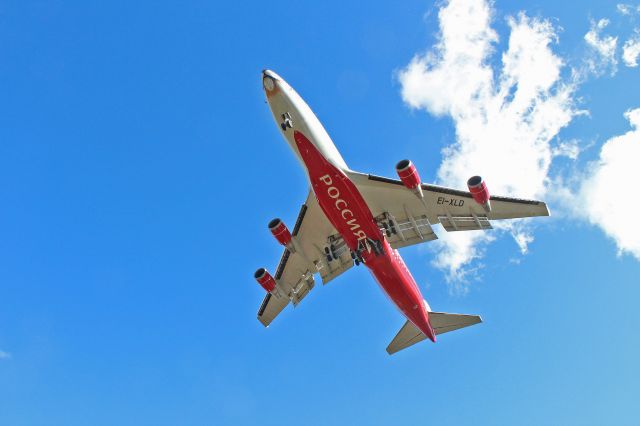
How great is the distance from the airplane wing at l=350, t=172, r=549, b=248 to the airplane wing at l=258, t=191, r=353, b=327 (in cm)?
374

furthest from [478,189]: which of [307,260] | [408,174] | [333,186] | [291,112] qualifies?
[307,260]

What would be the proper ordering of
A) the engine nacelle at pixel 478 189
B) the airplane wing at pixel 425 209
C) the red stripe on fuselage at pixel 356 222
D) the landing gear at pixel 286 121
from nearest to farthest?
the engine nacelle at pixel 478 189 < the landing gear at pixel 286 121 < the red stripe on fuselage at pixel 356 222 < the airplane wing at pixel 425 209

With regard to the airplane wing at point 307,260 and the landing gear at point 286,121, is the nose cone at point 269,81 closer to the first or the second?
the landing gear at point 286,121

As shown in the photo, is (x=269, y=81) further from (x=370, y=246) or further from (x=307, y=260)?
(x=307, y=260)

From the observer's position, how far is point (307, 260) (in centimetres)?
3556

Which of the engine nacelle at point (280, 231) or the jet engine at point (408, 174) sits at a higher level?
the engine nacelle at point (280, 231)

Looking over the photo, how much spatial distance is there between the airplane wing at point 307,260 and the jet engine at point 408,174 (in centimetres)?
656

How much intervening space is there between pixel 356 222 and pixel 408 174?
383 centimetres

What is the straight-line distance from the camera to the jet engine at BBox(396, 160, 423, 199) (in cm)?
2822

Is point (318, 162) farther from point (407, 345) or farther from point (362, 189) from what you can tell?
point (407, 345)

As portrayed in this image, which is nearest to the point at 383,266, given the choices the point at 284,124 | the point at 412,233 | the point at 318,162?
the point at 412,233

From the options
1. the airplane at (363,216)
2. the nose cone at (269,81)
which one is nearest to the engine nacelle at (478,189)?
the airplane at (363,216)

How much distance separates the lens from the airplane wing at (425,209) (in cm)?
2980

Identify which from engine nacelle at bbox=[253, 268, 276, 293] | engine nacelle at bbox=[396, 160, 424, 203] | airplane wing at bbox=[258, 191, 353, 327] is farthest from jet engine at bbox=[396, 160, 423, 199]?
engine nacelle at bbox=[253, 268, 276, 293]
